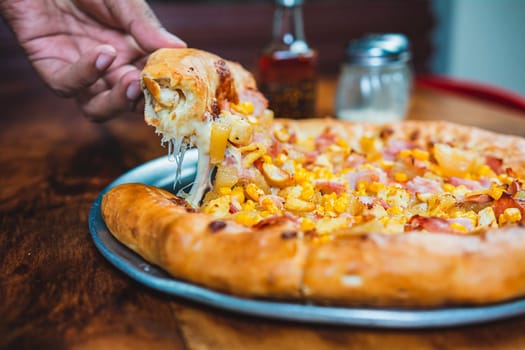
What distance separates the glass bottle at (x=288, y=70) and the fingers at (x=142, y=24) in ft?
4.80

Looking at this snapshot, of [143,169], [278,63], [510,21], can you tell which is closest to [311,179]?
[143,169]

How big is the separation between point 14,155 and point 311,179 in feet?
7.90

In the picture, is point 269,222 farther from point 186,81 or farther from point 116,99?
point 116,99

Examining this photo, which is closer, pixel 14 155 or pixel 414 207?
pixel 414 207

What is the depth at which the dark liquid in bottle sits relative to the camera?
418cm

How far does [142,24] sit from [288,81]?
1608mm

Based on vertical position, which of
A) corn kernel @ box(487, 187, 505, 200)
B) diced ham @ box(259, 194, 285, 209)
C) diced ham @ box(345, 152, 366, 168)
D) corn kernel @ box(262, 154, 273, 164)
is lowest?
diced ham @ box(345, 152, 366, 168)

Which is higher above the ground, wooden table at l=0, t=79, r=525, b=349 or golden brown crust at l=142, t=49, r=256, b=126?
golden brown crust at l=142, t=49, r=256, b=126

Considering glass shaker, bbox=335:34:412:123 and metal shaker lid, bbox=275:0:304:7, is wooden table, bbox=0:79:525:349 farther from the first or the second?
glass shaker, bbox=335:34:412:123

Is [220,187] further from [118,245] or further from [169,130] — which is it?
[118,245]

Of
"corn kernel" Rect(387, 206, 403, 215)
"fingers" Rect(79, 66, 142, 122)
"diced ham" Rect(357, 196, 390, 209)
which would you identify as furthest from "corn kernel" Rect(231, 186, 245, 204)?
"fingers" Rect(79, 66, 142, 122)

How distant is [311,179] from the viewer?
2.52 metres

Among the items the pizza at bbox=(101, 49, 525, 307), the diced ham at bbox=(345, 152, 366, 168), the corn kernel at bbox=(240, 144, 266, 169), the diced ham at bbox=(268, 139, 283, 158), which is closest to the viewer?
the pizza at bbox=(101, 49, 525, 307)

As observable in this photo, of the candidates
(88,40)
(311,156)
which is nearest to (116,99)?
(88,40)
